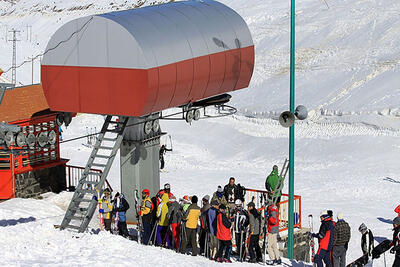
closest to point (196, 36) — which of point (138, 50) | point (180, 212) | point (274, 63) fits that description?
point (138, 50)

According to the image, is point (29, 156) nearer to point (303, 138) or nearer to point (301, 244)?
point (301, 244)

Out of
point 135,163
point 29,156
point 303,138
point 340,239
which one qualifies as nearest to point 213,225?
point 340,239

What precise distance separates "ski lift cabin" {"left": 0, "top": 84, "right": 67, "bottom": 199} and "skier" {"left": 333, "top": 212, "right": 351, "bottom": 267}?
29.6 feet

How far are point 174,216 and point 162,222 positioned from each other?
0.48 metres

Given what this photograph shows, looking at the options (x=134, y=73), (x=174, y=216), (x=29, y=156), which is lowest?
(x=174, y=216)

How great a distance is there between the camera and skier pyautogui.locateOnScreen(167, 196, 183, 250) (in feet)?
55.3

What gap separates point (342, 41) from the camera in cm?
5116

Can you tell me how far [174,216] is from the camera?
16844mm

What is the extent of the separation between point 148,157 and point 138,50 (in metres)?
3.95

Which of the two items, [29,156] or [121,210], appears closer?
[121,210]

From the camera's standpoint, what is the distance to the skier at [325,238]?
48.6 feet

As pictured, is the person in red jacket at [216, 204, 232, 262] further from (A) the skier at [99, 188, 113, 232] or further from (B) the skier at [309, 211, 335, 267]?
(A) the skier at [99, 188, 113, 232]

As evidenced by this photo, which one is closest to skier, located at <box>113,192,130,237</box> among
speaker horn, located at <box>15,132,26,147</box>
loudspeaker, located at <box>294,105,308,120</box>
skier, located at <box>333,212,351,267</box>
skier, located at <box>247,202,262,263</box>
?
speaker horn, located at <box>15,132,26,147</box>

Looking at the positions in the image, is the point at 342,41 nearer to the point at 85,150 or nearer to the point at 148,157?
the point at 85,150
